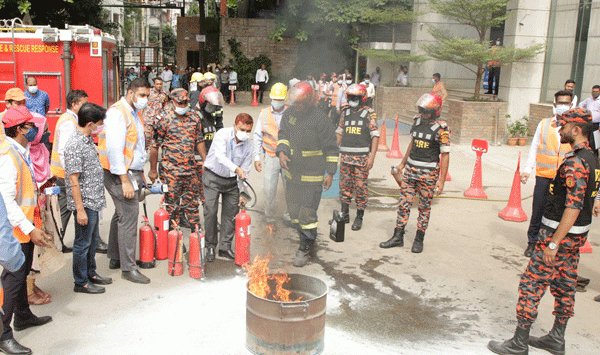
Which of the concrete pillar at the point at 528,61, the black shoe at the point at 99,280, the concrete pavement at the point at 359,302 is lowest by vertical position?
the concrete pavement at the point at 359,302

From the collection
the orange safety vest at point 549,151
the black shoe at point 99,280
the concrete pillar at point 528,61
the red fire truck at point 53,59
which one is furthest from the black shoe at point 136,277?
the concrete pillar at point 528,61

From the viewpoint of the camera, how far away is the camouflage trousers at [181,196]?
6.87 m

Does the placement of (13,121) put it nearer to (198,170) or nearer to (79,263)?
(79,263)

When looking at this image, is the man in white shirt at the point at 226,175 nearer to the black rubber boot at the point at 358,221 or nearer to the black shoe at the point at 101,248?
the black shoe at the point at 101,248

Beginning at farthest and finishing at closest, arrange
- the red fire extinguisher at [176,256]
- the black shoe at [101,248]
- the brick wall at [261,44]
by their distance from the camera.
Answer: the brick wall at [261,44]
the black shoe at [101,248]
the red fire extinguisher at [176,256]

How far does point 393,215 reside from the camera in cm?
893

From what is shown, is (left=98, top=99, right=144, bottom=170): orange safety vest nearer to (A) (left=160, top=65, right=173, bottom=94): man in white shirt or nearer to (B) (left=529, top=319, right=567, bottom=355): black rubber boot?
(B) (left=529, top=319, right=567, bottom=355): black rubber boot

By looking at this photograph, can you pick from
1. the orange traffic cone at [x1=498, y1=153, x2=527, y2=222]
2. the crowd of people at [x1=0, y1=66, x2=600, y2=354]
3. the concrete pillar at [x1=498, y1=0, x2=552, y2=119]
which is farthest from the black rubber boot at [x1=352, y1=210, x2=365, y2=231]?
the concrete pillar at [x1=498, y1=0, x2=552, y2=119]

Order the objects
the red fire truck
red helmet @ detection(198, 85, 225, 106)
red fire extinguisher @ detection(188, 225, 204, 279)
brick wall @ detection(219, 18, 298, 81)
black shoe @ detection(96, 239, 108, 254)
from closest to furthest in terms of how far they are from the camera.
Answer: red fire extinguisher @ detection(188, 225, 204, 279) → black shoe @ detection(96, 239, 108, 254) → red helmet @ detection(198, 85, 225, 106) → the red fire truck → brick wall @ detection(219, 18, 298, 81)

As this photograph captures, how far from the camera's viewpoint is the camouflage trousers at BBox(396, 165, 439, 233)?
6.96 meters

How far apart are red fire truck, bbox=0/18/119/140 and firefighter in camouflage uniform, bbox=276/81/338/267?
6.60m

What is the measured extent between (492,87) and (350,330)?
18.6 meters

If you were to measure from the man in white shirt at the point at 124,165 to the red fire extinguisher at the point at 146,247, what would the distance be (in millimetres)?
248

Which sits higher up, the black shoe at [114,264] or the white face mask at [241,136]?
the white face mask at [241,136]
